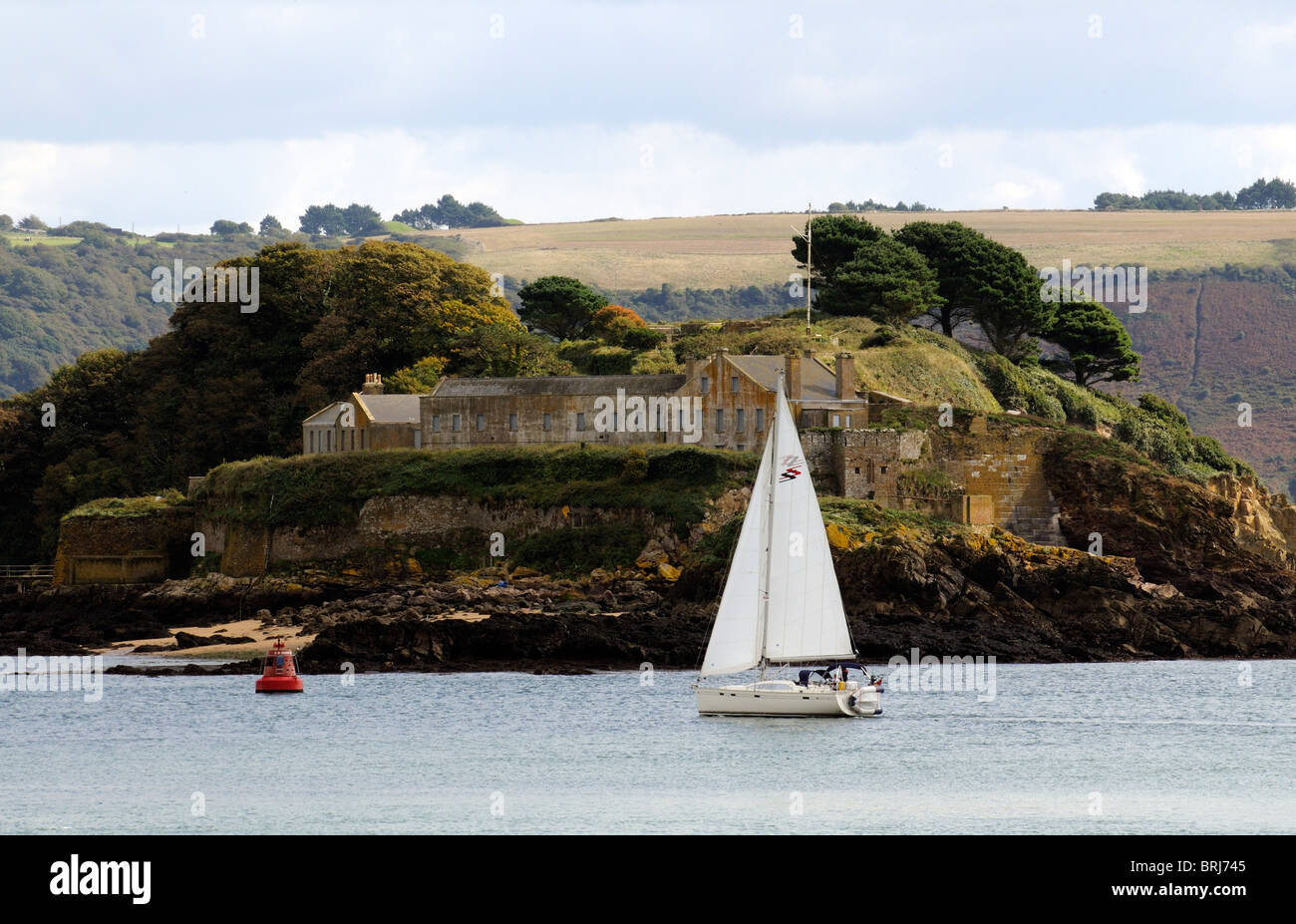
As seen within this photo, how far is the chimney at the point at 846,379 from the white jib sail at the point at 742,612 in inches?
1149

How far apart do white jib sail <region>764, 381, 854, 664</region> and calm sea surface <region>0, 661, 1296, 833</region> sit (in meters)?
1.73

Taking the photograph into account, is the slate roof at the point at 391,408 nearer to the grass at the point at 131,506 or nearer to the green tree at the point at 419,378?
the green tree at the point at 419,378

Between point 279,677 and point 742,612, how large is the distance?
1405 cm

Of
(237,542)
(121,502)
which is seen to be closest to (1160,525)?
(237,542)

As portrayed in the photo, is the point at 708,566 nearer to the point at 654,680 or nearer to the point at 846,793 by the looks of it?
the point at 654,680

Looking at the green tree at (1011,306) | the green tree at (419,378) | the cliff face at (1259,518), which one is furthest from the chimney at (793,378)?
the green tree at (1011,306)

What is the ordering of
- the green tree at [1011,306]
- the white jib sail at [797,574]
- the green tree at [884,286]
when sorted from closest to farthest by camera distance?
the white jib sail at [797,574] → the green tree at [884,286] → the green tree at [1011,306]

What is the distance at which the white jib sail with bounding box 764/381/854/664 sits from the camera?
1620 inches

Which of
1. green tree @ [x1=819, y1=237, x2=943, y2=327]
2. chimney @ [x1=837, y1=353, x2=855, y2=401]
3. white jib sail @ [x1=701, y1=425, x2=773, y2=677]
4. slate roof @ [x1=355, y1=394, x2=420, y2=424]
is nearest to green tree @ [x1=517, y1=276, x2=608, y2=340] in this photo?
green tree @ [x1=819, y1=237, x2=943, y2=327]

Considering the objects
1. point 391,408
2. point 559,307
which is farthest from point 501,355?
point 559,307

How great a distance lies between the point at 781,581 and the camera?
135ft

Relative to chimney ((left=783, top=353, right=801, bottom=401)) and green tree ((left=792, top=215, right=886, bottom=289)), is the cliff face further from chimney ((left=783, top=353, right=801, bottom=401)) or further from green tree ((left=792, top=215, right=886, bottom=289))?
green tree ((left=792, top=215, right=886, bottom=289))

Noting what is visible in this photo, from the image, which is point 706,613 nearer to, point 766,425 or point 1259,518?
point 766,425

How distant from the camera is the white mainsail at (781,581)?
1607 inches
